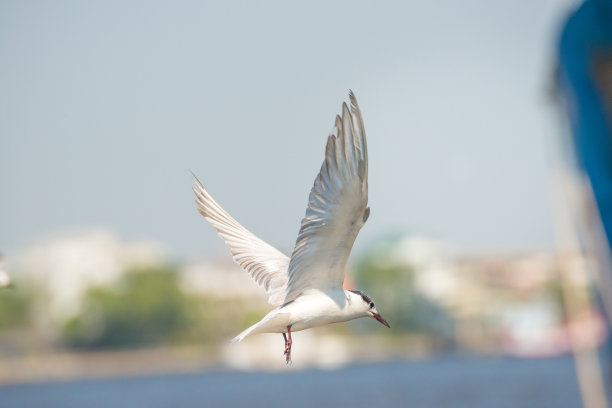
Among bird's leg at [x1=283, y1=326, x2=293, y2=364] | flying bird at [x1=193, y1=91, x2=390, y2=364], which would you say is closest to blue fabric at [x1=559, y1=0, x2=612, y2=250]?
flying bird at [x1=193, y1=91, x2=390, y2=364]

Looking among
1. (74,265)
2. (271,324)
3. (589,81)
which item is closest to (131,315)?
(74,265)

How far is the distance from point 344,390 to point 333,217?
136 ft

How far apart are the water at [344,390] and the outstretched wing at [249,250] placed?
28564mm

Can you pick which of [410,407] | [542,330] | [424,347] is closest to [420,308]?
[424,347]

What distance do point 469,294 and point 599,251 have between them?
75437 mm

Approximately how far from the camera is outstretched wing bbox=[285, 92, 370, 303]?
4906 millimetres

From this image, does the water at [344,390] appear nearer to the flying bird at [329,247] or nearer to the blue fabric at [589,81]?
the blue fabric at [589,81]

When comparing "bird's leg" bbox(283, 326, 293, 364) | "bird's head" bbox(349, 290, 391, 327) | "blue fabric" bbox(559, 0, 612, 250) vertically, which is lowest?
"bird's leg" bbox(283, 326, 293, 364)

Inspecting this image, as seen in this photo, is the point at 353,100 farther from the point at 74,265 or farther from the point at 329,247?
the point at 74,265

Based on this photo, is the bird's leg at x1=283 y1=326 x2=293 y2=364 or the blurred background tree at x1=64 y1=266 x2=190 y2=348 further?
the blurred background tree at x1=64 y1=266 x2=190 y2=348

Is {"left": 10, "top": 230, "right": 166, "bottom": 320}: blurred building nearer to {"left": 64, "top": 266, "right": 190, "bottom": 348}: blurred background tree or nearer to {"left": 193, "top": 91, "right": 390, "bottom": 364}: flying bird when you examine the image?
{"left": 64, "top": 266, "right": 190, "bottom": 348}: blurred background tree

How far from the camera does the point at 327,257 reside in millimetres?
5176

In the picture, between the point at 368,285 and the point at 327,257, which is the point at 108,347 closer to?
the point at 368,285

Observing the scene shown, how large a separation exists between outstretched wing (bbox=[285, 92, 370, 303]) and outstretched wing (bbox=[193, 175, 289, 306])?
2.75ft
